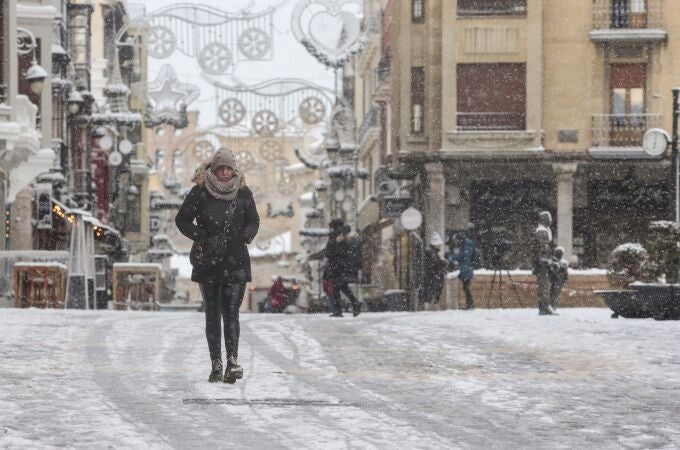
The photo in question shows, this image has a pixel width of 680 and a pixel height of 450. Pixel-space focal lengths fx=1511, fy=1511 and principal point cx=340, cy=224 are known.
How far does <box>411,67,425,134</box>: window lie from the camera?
44.3 metres

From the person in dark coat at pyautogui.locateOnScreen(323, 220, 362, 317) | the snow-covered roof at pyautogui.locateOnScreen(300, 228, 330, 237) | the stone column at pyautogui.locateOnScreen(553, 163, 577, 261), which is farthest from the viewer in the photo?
the snow-covered roof at pyautogui.locateOnScreen(300, 228, 330, 237)

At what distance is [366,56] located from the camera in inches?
2420

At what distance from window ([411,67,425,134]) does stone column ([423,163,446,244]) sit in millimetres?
1489

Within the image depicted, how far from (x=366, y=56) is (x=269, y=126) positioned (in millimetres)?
24534

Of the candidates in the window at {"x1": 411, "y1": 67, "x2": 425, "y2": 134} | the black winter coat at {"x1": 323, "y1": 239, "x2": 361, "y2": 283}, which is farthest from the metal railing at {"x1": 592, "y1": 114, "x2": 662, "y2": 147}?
the black winter coat at {"x1": 323, "y1": 239, "x2": 361, "y2": 283}

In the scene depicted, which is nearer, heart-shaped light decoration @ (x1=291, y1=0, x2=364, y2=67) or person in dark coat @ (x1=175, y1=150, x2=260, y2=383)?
person in dark coat @ (x1=175, y1=150, x2=260, y2=383)

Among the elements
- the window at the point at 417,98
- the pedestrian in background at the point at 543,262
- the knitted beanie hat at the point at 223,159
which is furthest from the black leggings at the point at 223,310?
the window at the point at 417,98

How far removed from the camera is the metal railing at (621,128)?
42688mm

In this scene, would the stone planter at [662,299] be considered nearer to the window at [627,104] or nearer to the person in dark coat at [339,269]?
the person in dark coat at [339,269]

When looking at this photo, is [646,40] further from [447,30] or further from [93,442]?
[93,442]

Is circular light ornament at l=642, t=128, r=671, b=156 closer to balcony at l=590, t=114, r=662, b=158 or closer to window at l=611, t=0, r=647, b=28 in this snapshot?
balcony at l=590, t=114, r=662, b=158

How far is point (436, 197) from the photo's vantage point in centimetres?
4331

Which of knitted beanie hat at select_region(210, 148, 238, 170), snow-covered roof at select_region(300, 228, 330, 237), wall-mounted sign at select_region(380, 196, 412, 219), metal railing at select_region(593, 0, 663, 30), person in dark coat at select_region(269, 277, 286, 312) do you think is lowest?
person in dark coat at select_region(269, 277, 286, 312)

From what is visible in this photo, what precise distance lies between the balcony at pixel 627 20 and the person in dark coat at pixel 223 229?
32.8 metres
